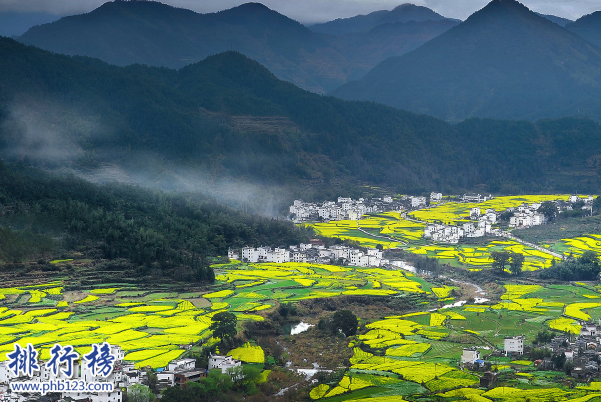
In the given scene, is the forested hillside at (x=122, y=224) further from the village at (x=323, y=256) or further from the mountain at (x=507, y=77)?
the mountain at (x=507, y=77)

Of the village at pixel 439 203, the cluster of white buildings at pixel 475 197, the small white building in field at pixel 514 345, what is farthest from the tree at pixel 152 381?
the cluster of white buildings at pixel 475 197

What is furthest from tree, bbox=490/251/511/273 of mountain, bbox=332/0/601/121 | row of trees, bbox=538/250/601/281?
mountain, bbox=332/0/601/121

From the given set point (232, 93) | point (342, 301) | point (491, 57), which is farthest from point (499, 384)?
point (491, 57)

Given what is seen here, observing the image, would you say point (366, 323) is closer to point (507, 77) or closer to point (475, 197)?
point (475, 197)

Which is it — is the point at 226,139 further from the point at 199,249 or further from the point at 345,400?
the point at 345,400

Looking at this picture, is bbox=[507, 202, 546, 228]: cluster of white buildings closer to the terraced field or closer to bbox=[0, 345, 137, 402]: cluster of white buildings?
the terraced field

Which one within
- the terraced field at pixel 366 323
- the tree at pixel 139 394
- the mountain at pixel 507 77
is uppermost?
the mountain at pixel 507 77
